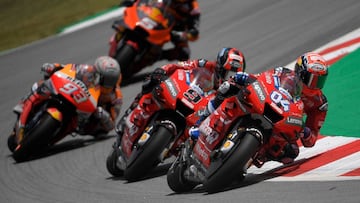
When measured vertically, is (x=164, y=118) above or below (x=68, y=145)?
above

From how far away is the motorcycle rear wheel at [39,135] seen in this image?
12.7 meters

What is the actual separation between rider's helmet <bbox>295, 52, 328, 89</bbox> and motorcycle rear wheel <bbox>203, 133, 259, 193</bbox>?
38.8 inches

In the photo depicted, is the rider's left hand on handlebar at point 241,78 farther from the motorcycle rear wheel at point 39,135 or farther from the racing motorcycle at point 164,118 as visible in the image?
the motorcycle rear wheel at point 39,135

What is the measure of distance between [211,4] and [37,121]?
9.83 m

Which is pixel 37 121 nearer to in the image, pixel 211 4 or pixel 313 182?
pixel 313 182

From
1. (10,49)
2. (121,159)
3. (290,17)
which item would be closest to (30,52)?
(10,49)

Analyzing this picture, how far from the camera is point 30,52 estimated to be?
21.1 metres

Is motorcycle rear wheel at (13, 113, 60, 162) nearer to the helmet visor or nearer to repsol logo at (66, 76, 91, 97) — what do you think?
repsol logo at (66, 76, 91, 97)

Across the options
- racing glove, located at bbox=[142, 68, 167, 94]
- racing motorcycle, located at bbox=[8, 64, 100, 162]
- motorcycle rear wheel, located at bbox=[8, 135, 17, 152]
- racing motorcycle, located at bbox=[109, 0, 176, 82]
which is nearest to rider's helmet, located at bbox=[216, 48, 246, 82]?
racing glove, located at bbox=[142, 68, 167, 94]

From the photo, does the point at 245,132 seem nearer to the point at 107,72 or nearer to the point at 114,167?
the point at 114,167

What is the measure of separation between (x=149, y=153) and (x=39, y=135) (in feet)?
10.4

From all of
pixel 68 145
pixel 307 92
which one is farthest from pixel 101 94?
pixel 307 92

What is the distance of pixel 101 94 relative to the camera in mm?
13406

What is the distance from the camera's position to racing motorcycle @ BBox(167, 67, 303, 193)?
837 centimetres
